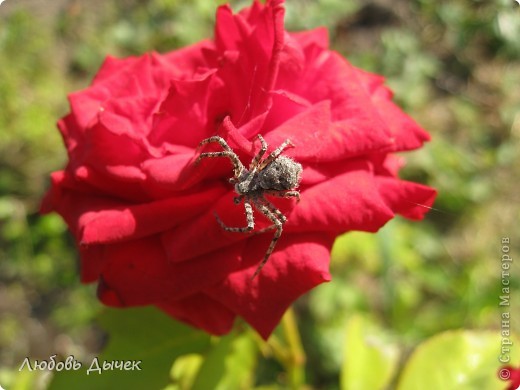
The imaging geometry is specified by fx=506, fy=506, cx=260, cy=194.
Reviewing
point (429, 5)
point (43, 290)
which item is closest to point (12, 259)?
point (43, 290)

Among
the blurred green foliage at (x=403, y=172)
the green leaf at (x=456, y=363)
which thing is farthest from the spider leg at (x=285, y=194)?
the blurred green foliage at (x=403, y=172)

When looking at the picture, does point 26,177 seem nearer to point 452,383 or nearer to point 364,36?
point 364,36

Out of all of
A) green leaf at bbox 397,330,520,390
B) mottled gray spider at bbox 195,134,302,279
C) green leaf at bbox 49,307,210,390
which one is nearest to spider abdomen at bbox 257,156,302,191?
mottled gray spider at bbox 195,134,302,279

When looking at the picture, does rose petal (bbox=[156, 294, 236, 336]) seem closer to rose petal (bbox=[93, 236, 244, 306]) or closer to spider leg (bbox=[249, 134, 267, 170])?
rose petal (bbox=[93, 236, 244, 306])

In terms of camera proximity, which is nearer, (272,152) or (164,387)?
(272,152)

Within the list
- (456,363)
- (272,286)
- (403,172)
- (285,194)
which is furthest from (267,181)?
(403,172)

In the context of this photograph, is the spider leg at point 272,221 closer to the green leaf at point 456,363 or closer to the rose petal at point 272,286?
the rose petal at point 272,286
